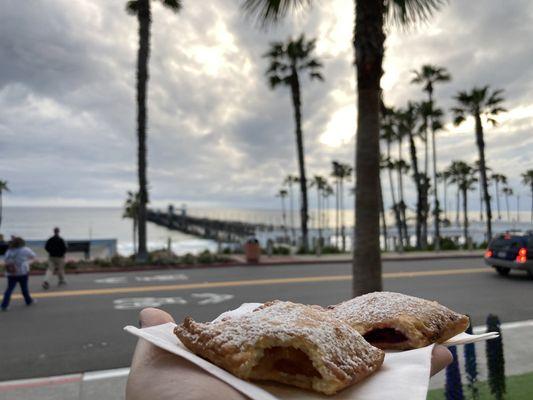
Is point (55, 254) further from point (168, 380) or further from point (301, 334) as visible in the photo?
point (301, 334)

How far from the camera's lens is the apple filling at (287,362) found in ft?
3.74

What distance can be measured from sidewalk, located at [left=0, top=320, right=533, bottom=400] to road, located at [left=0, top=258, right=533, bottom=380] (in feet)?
1.47

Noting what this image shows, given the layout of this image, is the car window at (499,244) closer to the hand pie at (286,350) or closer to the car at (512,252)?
the car at (512,252)

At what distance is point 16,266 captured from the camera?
1002 centimetres

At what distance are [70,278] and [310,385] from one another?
617 inches

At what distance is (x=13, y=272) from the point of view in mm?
9945

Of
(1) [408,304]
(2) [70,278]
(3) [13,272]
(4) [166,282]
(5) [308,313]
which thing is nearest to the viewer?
(5) [308,313]

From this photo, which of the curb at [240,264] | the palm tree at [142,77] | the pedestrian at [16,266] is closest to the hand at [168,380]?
the pedestrian at [16,266]

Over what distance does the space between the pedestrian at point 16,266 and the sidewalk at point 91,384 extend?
17.5 ft

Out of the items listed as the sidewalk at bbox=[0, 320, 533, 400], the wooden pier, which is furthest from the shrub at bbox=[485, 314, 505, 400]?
the wooden pier

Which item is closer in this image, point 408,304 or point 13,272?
point 408,304

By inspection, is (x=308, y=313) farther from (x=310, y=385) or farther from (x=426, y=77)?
(x=426, y=77)

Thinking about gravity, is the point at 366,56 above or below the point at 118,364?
above

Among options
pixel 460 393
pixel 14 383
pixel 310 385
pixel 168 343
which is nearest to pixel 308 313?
pixel 310 385
